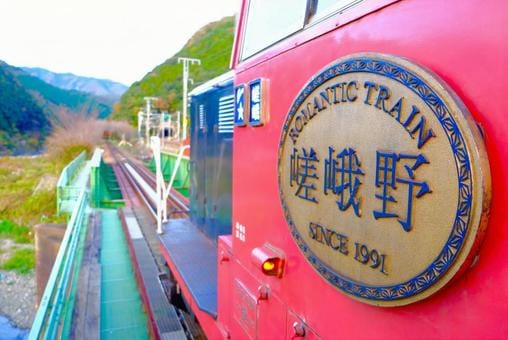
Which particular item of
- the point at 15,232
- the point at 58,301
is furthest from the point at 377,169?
the point at 15,232

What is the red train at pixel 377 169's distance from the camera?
0.92 metres

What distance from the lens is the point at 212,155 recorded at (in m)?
4.68

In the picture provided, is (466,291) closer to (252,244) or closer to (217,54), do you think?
(252,244)

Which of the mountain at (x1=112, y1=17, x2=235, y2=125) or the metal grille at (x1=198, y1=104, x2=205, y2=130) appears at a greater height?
the mountain at (x1=112, y1=17, x2=235, y2=125)

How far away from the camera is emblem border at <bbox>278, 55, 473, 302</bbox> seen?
929mm

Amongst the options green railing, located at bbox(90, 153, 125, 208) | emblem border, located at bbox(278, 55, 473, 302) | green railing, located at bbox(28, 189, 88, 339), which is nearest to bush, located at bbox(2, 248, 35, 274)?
green railing, located at bbox(90, 153, 125, 208)

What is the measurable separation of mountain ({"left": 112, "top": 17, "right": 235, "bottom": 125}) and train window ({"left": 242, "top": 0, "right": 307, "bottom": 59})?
197 feet

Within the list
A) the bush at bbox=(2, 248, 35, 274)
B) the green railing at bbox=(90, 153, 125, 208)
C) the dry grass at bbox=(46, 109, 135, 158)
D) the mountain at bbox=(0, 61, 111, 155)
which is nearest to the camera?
the bush at bbox=(2, 248, 35, 274)

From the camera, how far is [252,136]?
223 cm

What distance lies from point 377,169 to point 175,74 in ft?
294

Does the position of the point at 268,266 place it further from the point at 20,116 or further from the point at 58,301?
the point at 20,116

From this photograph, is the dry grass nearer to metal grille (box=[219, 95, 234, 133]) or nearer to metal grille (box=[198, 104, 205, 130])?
metal grille (box=[198, 104, 205, 130])

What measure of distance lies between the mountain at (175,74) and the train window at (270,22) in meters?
60.1

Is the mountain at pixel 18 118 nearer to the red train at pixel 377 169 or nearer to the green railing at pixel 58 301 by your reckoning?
the green railing at pixel 58 301
